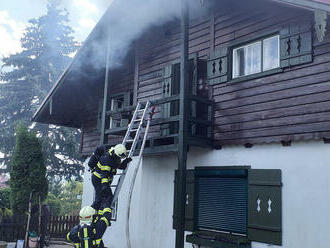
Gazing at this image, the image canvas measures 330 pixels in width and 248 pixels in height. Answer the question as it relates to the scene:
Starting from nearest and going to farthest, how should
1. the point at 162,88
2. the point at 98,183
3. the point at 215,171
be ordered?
the point at 98,183 → the point at 215,171 → the point at 162,88

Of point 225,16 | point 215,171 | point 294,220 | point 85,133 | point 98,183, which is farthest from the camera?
point 85,133

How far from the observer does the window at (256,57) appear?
325 inches

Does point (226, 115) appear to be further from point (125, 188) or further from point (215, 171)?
point (125, 188)

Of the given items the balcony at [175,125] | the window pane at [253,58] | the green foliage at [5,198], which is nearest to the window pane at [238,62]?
the window pane at [253,58]

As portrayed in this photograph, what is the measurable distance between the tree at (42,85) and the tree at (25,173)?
11.0m

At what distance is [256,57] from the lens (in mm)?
8625

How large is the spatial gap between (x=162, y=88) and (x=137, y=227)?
394 centimetres

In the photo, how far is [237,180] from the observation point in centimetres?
841

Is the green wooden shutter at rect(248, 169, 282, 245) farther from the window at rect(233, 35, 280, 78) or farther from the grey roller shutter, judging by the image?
the window at rect(233, 35, 280, 78)

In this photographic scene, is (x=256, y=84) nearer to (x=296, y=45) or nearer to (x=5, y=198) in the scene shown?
(x=296, y=45)

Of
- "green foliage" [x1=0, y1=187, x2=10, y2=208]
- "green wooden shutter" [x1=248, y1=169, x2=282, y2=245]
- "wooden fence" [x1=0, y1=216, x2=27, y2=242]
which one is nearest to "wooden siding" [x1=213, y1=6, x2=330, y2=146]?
"green wooden shutter" [x1=248, y1=169, x2=282, y2=245]

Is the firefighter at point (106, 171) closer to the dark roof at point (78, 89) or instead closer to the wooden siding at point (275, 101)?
the wooden siding at point (275, 101)

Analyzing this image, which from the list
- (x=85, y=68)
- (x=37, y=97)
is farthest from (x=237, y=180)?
(x=37, y=97)

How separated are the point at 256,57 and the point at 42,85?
78.5 feet
